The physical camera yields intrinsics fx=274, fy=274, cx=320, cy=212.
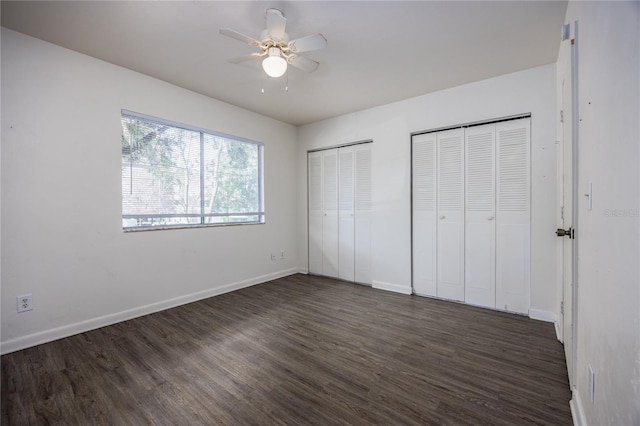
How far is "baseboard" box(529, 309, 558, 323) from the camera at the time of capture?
267 centimetres

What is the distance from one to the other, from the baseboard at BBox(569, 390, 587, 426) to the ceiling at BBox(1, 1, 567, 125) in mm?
2462

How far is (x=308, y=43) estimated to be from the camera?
6.70 feet

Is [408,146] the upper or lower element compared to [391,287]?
upper

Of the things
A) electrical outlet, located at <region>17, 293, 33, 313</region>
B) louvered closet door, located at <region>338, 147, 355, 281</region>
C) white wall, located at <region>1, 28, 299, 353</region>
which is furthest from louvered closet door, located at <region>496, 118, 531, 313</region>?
electrical outlet, located at <region>17, 293, 33, 313</region>

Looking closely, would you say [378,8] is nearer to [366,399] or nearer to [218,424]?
[366,399]

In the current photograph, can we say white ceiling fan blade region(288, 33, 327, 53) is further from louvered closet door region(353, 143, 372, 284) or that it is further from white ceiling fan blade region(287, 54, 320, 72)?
louvered closet door region(353, 143, 372, 284)

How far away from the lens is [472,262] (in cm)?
316

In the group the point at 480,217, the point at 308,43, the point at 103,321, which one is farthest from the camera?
the point at 480,217

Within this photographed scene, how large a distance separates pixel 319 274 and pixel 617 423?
153 inches

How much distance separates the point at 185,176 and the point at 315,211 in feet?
6.80

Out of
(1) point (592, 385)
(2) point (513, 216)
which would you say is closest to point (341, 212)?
(2) point (513, 216)

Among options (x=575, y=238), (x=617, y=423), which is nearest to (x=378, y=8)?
(x=575, y=238)

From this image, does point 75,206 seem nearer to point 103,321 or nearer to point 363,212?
point 103,321

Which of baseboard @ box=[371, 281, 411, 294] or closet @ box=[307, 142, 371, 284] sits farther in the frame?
closet @ box=[307, 142, 371, 284]
